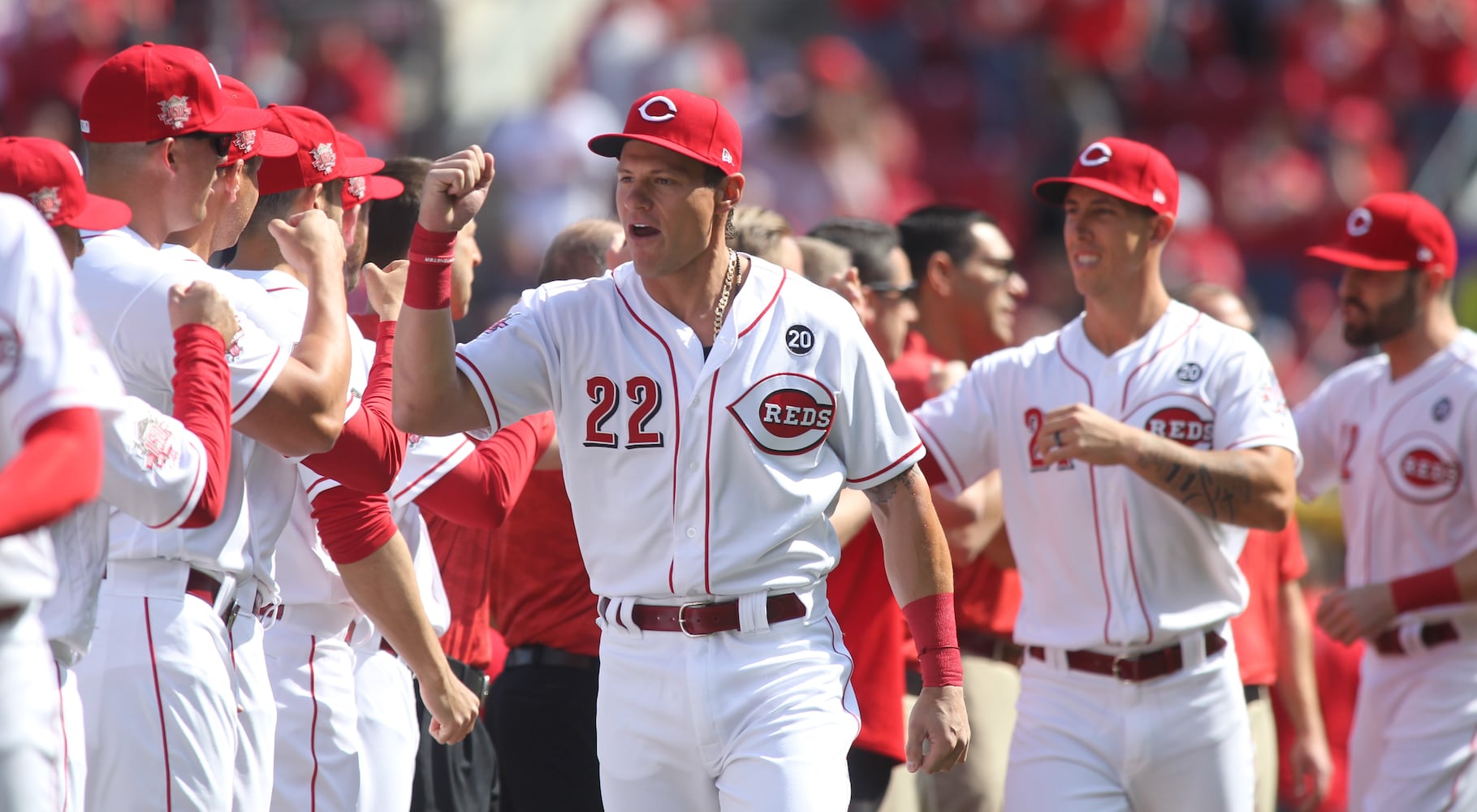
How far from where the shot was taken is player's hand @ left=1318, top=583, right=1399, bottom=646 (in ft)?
17.3

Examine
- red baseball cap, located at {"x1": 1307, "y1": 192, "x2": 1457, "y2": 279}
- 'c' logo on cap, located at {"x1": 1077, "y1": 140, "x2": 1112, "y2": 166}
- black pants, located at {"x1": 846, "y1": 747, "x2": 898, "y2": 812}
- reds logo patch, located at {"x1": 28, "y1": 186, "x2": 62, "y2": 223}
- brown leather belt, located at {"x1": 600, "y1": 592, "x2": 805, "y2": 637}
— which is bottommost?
black pants, located at {"x1": 846, "y1": 747, "x2": 898, "y2": 812}

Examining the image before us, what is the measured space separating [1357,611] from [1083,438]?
5.34 feet

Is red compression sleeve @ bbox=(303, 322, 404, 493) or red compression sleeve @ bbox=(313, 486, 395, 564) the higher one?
red compression sleeve @ bbox=(303, 322, 404, 493)

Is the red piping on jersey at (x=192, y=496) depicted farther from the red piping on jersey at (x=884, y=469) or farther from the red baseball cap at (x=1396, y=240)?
the red baseball cap at (x=1396, y=240)

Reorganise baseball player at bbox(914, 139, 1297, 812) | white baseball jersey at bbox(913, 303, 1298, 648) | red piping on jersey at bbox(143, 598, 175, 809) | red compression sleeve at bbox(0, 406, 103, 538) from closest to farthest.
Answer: red compression sleeve at bbox(0, 406, 103, 538) < red piping on jersey at bbox(143, 598, 175, 809) < baseball player at bbox(914, 139, 1297, 812) < white baseball jersey at bbox(913, 303, 1298, 648)

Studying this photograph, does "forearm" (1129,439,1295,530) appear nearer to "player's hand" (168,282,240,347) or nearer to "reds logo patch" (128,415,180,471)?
"player's hand" (168,282,240,347)

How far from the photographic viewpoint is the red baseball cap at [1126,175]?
188 inches

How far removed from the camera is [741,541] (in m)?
3.46

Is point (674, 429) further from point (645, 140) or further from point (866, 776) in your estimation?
point (866, 776)

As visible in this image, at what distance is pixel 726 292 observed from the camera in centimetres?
370

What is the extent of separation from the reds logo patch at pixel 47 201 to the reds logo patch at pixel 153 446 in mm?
419

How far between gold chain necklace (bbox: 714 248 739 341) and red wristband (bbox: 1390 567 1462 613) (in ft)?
8.76

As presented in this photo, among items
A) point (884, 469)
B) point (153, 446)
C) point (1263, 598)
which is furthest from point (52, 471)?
point (1263, 598)

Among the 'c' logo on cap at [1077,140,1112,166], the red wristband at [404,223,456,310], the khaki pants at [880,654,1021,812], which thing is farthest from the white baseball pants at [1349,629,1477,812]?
the red wristband at [404,223,456,310]
